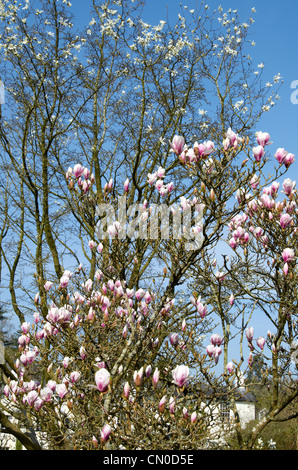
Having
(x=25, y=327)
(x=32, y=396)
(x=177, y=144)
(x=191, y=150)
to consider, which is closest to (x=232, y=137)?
(x=191, y=150)

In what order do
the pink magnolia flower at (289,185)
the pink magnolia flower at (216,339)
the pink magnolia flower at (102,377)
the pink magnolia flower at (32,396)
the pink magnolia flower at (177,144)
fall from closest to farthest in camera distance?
the pink magnolia flower at (102,377)
the pink magnolia flower at (177,144)
the pink magnolia flower at (216,339)
the pink magnolia flower at (32,396)
the pink magnolia flower at (289,185)

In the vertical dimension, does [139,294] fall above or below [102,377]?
above

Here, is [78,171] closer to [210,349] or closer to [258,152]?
[258,152]

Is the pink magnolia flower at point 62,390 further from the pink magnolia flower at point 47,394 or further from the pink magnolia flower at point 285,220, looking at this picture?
the pink magnolia flower at point 285,220

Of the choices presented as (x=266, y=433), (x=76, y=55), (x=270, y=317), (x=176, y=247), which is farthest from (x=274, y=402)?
(x=266, y=433)

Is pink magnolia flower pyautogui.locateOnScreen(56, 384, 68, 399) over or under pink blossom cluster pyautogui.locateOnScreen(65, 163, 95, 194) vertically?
under

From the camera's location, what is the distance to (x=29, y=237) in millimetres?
13117

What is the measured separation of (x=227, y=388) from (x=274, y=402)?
119cm

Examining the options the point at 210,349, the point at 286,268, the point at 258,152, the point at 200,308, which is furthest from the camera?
the point at 286,268

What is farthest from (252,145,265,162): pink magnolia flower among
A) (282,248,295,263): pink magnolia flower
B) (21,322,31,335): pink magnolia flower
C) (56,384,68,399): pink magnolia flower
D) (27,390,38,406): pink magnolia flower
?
(21,322,31,335): pink magnolia flower

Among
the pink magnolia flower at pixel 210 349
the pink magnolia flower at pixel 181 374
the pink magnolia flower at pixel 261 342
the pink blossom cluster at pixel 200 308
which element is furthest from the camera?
the pink magnolia flower at pixel 261 342

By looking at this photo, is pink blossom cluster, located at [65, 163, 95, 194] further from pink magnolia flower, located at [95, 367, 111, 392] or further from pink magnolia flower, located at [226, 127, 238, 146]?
pink magnolia flower, located at [95, 367, 111, 392]

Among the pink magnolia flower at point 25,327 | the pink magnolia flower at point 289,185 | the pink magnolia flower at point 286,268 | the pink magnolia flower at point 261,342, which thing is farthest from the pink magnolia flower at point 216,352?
the pink magnolia flower at point 25,327
